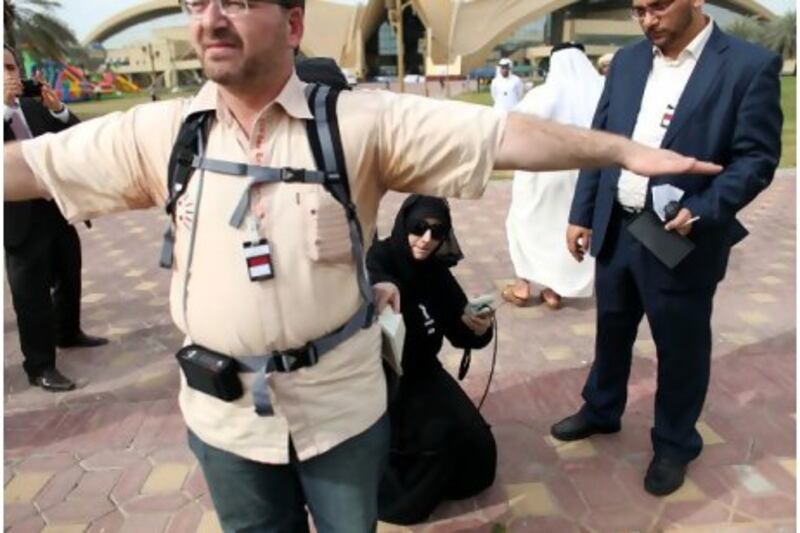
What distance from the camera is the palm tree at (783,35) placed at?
3903 cm

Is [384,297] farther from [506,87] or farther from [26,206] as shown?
[506,87]

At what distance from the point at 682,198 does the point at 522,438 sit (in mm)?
1307

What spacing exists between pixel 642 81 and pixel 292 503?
177 cm

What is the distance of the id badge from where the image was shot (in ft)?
4.17

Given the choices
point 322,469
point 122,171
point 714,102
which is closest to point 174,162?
point 122,171

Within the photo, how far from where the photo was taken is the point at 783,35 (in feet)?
131

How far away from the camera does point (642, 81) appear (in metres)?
2.30

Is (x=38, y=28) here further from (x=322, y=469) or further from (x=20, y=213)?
(x=322, y=469)

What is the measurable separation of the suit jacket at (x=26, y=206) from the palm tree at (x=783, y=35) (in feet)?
143

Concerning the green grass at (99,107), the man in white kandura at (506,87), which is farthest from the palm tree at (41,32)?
the man in white kandura at (506,87)

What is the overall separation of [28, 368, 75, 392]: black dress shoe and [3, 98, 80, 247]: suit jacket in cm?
72

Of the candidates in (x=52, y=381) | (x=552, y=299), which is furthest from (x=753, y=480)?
(x=52, y=381)

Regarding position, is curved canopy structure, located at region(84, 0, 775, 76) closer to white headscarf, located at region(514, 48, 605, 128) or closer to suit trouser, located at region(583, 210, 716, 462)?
white headscarf, located at region(514, 48, 605, 128)

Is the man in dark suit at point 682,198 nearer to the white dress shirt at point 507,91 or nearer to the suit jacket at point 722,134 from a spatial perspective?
the suit jacket at point 722,134
